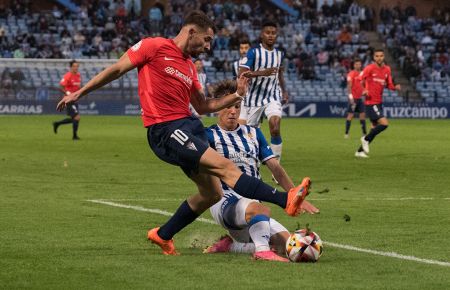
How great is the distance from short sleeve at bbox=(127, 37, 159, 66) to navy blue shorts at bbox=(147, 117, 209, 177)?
1.89 ft

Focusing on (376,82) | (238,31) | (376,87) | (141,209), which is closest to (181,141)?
(141,209)

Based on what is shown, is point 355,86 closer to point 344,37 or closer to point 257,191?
point 344,37

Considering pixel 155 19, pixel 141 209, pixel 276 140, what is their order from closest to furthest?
pixel 141 209, pixel 276 140, pixel 155 19

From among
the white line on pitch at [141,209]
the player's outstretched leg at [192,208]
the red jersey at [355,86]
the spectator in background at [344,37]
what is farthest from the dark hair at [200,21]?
the spectator in background at [344,37]

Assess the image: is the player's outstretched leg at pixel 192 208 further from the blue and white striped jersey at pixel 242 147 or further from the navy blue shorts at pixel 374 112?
the navy blue shorts at pixel 374 112

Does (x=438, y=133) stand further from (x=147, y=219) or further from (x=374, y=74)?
(x=147, y=219)

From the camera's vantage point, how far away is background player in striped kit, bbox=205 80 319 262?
30.9 feet

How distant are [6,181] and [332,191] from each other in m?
5.12

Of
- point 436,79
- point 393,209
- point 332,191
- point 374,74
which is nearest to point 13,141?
point 374,74

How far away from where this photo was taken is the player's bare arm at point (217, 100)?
9664 mm

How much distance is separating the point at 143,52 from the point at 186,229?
2640 millimetres

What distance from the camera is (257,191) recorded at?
8.92 m

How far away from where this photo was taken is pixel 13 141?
1186 inches

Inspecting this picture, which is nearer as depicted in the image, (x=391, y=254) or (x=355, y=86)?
(x=391, y=254)
